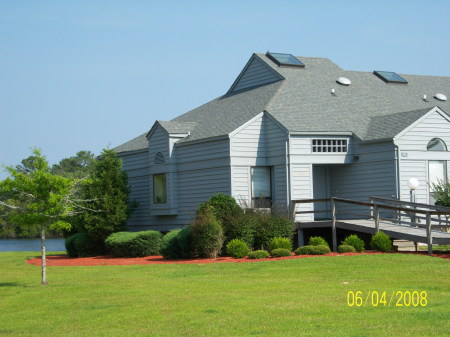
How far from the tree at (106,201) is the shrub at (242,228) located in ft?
23.6

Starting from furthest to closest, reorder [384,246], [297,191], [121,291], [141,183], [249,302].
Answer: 1. [141,183]
2. [297,191]
3. [384,246]
4. [121,291]
5. [249,302]

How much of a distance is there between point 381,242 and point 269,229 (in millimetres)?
4110

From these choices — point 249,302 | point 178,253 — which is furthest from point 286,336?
point 178,253

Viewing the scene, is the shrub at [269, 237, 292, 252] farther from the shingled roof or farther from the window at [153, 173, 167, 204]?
the window at [153, 173, 167, 204]

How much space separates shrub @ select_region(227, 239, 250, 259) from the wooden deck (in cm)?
333

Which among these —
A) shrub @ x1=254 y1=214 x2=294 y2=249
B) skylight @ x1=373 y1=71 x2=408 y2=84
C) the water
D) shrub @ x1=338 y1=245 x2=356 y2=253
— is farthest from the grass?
the water

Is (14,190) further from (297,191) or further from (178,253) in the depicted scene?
(297,191)

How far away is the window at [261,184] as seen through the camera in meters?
28.5

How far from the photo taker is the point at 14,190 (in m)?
19.9

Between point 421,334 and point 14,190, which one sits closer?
point 421,334

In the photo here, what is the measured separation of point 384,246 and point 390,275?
545 cm

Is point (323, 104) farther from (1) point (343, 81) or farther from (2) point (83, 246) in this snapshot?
(2) point (83, 246)

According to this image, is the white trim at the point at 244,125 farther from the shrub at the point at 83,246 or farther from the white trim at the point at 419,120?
the shrub at the point at 83,246

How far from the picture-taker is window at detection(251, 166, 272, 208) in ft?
93.7
